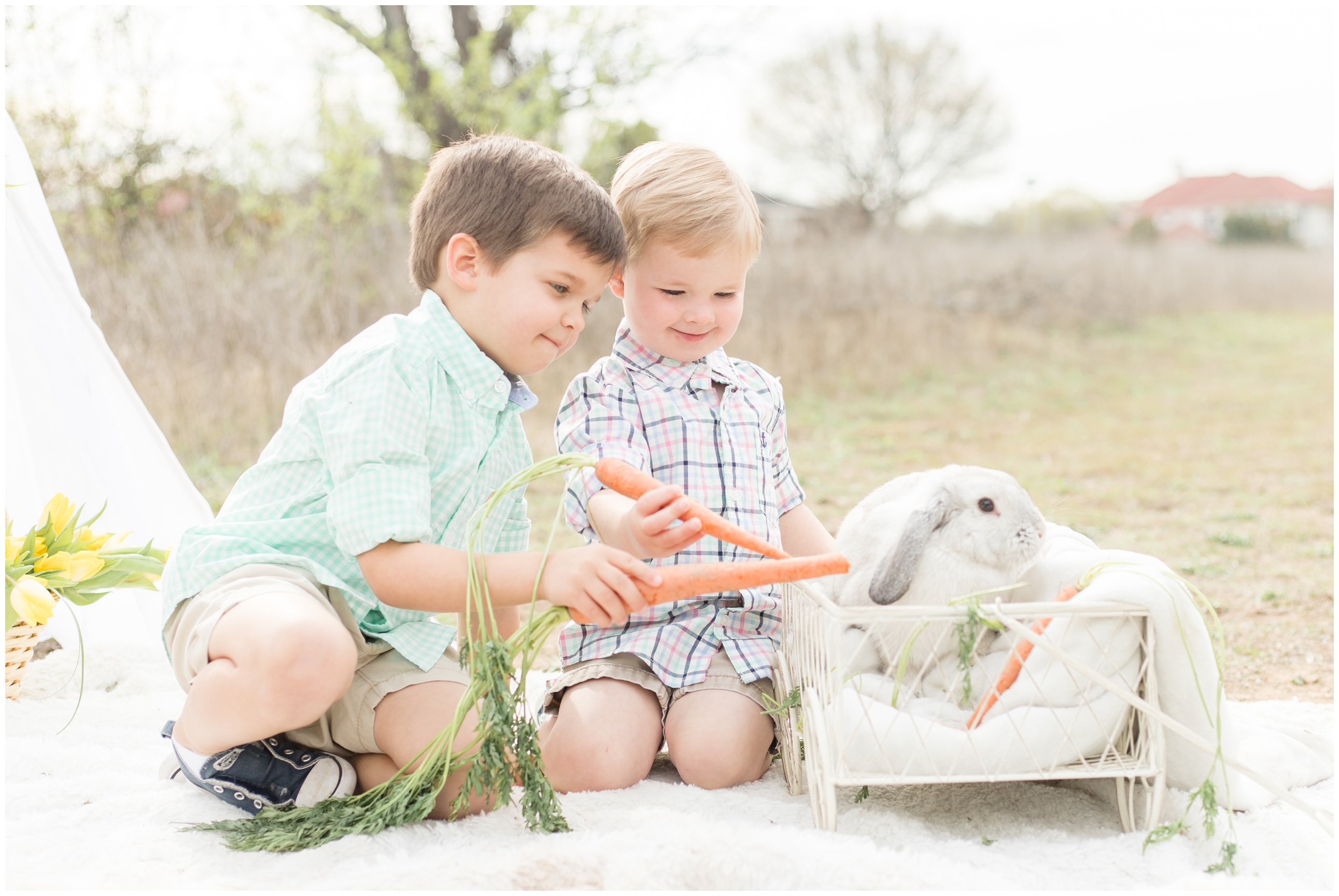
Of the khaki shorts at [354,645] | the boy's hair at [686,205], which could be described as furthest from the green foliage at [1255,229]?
the khaki shorts at [354,645]

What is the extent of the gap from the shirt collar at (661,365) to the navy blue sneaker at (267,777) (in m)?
0.96

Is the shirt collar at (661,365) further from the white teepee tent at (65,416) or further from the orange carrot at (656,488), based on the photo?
the white teepee tent at (65,416)

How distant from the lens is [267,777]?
1.66m

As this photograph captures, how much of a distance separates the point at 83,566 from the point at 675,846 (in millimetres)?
1511

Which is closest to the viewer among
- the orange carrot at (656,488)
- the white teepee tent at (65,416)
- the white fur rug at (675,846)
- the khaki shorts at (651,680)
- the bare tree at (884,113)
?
the white fur rug at (675,846)

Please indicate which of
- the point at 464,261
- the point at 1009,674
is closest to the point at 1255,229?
the point at 1009,674

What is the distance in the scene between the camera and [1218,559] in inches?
149

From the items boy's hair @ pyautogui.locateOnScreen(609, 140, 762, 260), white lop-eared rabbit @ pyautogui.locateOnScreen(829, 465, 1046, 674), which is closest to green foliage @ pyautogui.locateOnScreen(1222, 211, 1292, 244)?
boy's hair @ pyautogui.locateOnScreen(609, 140, 762, 260)

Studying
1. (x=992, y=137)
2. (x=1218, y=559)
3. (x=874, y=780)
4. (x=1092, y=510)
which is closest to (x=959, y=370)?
(x=1092, y=510)

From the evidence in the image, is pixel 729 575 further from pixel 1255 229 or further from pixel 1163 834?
pixel 1255 229

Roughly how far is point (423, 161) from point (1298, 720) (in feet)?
22.3

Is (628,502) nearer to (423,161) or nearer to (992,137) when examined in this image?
(423,161)

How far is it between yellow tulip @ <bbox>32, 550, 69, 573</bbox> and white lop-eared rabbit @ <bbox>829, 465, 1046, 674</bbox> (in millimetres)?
1646

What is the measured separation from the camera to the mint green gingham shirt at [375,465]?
5.36 feet
